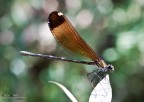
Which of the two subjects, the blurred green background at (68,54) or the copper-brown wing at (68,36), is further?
the blurred green background at (68,54)

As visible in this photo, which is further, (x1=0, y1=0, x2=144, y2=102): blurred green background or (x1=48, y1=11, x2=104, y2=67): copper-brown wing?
(x1=0, y1=0, x2=144, y2=102): blurred green background

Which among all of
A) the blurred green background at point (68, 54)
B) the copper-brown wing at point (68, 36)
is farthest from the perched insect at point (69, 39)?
the blurred green background at point (68, 54)

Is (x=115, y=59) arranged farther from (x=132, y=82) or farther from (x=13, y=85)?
(x=13, y=85)

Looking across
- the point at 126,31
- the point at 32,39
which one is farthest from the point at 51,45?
the point at 126,31

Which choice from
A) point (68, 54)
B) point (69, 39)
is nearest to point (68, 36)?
point (69, 39)

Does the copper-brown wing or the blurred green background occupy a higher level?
the blurred green background

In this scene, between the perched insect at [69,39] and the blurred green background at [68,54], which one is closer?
the perched insect at [69,39]

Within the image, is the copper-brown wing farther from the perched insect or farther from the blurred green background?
the blurred green background

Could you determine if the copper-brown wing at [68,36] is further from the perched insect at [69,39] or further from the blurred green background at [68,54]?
the blurred green background at [68,54]

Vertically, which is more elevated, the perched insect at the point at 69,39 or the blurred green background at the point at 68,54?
the blurred green background at the point at 68,54

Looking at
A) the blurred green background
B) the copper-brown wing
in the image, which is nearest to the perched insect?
the copper-brown wing
